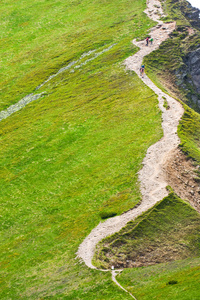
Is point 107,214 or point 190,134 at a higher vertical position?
point 190,134

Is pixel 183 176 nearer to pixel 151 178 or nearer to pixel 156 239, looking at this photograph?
pixel 151 178

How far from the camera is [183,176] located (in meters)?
54.4

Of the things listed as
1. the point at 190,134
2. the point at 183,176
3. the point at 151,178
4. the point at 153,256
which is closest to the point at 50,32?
the point at 190,134

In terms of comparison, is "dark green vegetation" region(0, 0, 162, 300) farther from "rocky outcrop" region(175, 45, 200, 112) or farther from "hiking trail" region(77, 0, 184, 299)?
"rocky outcrop" region(175, 45, 200, 112)

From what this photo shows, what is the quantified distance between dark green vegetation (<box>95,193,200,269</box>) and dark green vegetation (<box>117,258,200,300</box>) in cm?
193

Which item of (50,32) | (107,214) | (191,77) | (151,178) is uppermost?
(50,32)

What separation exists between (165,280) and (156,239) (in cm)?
875

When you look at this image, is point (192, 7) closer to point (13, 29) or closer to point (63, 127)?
point (13, 29)

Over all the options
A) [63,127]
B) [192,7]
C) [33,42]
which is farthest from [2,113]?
[192,7]

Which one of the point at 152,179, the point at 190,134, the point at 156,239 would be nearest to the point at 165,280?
the point at 156,239

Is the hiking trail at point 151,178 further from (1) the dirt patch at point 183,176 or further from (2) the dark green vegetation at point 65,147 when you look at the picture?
(2) the dark green vegetation at point 65,147

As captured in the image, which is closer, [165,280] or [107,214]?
[165,280]

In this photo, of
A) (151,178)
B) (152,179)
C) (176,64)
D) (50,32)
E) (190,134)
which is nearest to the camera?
(152,179)

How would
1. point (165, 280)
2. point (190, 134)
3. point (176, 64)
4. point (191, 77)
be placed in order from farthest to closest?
1. point (191, 77)
2. point (176, 64)
3. point (190, 134)
4. point (165, 280)
